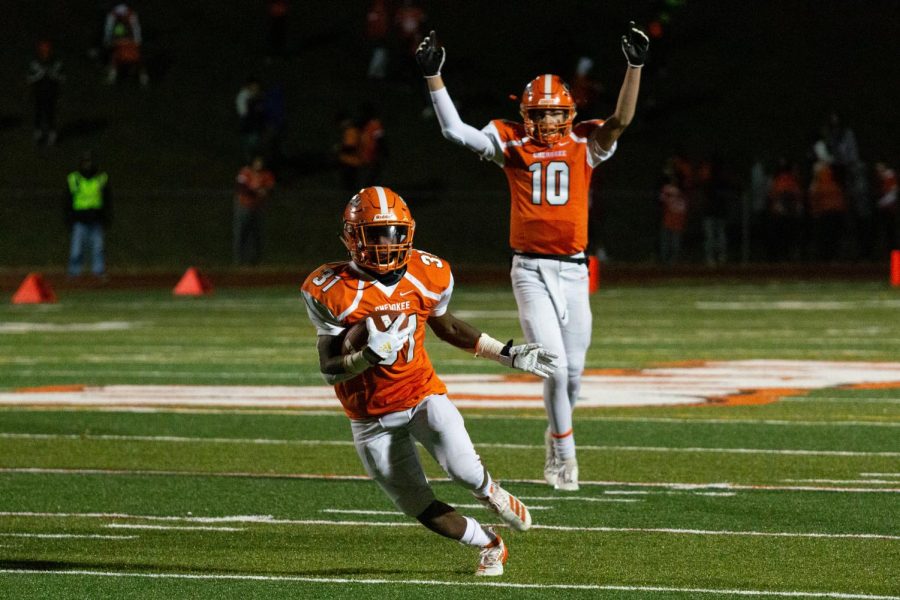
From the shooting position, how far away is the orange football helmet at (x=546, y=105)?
9.31m

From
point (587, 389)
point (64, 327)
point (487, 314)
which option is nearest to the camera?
point (587, 389)

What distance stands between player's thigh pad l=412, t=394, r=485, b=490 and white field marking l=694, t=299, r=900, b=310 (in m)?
16.3

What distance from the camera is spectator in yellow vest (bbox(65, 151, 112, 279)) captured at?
26.0 m

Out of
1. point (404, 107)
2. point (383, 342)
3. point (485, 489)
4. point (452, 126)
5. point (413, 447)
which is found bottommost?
point (485, 489)

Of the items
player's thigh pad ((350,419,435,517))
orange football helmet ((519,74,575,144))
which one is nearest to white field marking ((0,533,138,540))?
player's thigh pad ((350,419,435,517))

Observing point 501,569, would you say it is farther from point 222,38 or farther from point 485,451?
point 222,38

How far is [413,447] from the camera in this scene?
6852 millimetres

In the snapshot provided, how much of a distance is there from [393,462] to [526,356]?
0.63 meters

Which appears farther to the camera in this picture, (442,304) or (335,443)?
(335,443)

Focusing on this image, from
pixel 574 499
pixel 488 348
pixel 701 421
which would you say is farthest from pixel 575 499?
pixel 701 421

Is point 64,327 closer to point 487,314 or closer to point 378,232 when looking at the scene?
point 487,314

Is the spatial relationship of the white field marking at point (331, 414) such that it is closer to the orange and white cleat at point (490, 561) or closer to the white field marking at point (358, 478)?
the white field marking at point (358, 478)

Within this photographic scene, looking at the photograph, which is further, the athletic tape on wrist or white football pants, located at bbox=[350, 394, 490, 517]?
white football pants, located at bbox=[350, 394, 490, 517]

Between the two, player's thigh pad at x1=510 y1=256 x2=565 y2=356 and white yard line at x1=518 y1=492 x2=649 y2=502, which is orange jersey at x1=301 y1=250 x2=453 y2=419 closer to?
white yard line at x1=518 y1=492 x2=649 y2=502
